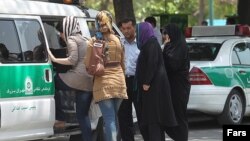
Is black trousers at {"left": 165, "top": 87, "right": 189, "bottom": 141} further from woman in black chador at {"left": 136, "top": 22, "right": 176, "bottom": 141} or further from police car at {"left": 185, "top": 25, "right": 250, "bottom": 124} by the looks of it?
police car at {"left": 185, "top": 25, "right": 250, "bottom": 124}

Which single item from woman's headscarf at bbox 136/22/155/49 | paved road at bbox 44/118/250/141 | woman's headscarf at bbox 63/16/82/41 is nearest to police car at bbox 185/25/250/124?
paved road at bbox 44/118/250/141

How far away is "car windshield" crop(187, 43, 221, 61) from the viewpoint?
36.7 ft

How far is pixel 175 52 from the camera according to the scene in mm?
8422

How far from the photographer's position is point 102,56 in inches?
301

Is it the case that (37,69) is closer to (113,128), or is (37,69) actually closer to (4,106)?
(4,106)

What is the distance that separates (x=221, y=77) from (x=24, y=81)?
4.37 metres

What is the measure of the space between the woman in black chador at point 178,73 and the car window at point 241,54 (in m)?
2.96

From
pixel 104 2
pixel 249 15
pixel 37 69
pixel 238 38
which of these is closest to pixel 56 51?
pixel 37 69

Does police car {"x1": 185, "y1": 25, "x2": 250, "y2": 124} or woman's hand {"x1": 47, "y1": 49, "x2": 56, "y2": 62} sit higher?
woman's hand {"x1": 47, "y1": 49, "x2": 56, "y2": 62}

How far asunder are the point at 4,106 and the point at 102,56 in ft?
4.25

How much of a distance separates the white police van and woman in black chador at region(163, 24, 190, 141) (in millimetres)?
1348

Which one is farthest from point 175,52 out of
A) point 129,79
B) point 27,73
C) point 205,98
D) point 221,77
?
point 221,77

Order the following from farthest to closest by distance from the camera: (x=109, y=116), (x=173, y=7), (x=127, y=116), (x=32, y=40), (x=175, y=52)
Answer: (x=173, y=7) → (x=127, y=116) → (x=175, y=52) → (x=32, y=40) → (x=109, y=116)

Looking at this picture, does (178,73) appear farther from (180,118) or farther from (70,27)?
(70,27)
